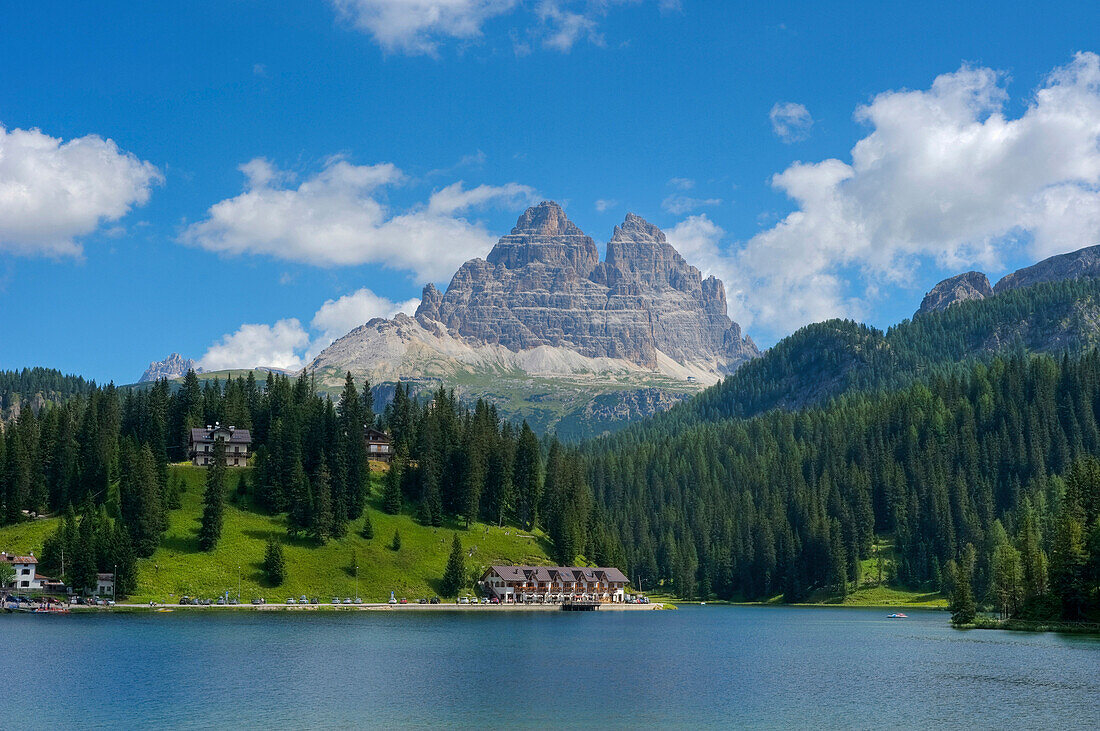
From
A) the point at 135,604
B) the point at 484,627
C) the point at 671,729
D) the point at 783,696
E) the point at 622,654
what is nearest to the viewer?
the point at 671,729

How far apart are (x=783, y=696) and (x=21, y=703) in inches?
2172

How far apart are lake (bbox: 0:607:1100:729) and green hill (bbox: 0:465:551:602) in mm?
18989

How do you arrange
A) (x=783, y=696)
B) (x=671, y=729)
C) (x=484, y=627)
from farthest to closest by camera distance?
(x=484, y=627) → (x=783, y=696) → (x=671, y=729)

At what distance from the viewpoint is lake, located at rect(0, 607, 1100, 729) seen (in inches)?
2766

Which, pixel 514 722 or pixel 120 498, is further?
pixel 120 498

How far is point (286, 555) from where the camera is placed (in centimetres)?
17625

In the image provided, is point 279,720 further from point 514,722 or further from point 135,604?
point 135,604

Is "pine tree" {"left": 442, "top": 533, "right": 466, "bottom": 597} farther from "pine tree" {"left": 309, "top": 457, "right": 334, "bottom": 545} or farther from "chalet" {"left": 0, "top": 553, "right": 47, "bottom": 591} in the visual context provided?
"chalet" {"left": 0, "top": 553, "right": 47, "bottom": 591}

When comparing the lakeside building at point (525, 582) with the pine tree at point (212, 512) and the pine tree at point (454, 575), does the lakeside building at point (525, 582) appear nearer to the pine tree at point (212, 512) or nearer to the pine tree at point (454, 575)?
the pine tree at point (454, 575)

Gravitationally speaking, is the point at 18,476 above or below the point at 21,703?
above

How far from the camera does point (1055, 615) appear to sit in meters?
128

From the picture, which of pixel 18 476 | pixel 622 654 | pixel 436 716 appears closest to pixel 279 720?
pixel 436 716

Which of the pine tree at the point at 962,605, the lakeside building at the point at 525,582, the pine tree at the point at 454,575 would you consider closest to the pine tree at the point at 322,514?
the pine tree at the point at 454,575

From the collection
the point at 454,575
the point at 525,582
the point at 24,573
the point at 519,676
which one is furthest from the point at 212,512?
the point at 519,676
